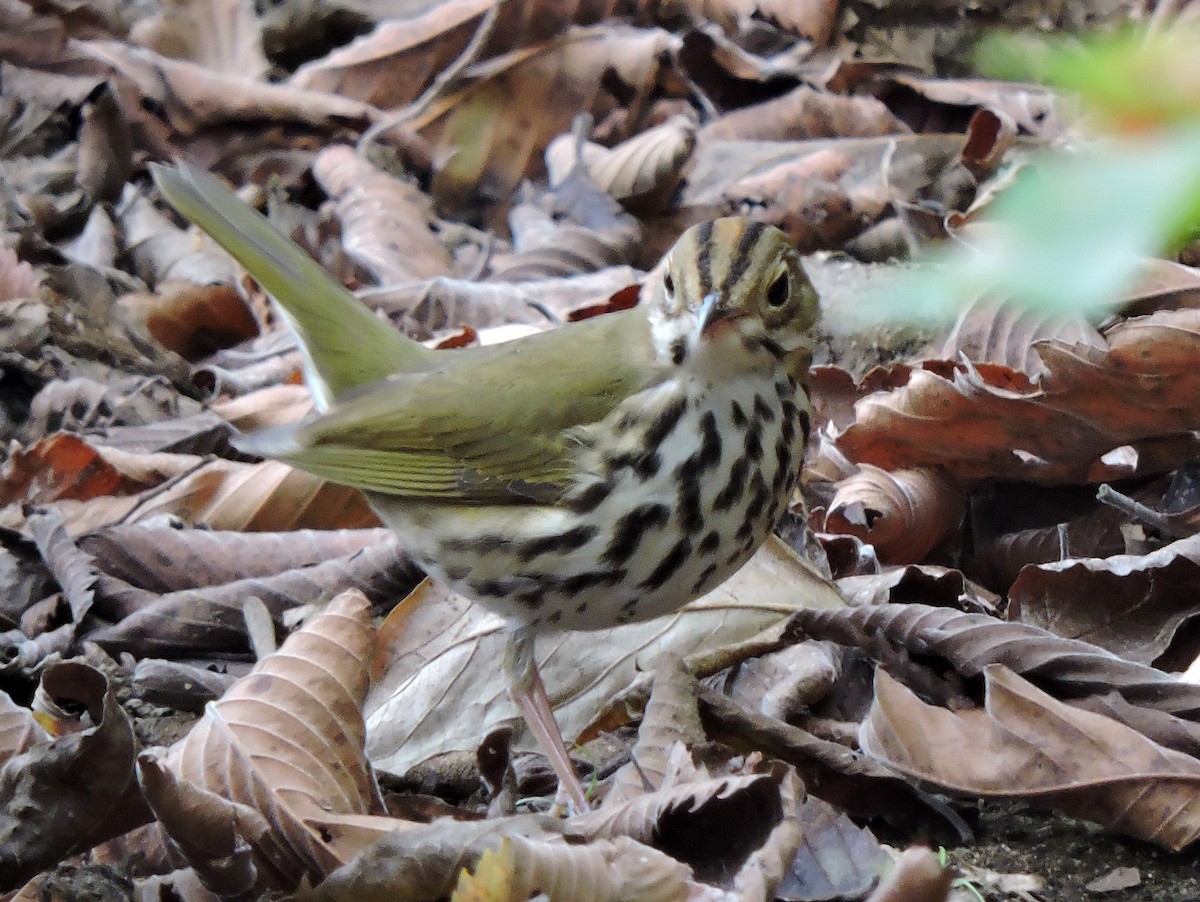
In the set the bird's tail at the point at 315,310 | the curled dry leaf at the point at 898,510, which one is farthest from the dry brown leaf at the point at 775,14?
the bird's tail at the point at 315,310

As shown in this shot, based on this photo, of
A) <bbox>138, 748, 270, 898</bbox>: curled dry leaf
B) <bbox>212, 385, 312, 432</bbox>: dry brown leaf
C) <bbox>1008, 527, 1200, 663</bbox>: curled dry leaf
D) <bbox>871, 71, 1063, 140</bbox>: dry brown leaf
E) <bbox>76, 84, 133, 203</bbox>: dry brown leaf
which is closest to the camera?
<bbox>138, 748, 270, 898</bbox>: curled dry leaf

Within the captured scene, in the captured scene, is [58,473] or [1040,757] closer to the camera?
[1040,757]

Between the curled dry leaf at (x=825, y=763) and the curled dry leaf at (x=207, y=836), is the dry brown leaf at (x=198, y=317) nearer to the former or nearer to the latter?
the curled dry leaf at (x=825, y=763)

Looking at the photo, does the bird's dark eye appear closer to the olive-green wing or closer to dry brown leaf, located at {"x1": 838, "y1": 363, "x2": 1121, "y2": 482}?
the olive-green wing

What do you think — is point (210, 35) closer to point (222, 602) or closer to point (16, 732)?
point (222, 602)

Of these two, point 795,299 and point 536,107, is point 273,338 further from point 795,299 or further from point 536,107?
point 795,299

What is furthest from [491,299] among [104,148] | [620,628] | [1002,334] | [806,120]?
[104,148]

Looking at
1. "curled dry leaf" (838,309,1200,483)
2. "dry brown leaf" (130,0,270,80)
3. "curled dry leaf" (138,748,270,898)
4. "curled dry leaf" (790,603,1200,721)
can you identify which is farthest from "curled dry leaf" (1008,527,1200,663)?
"dry brown leaf" (130,0,270,80)
